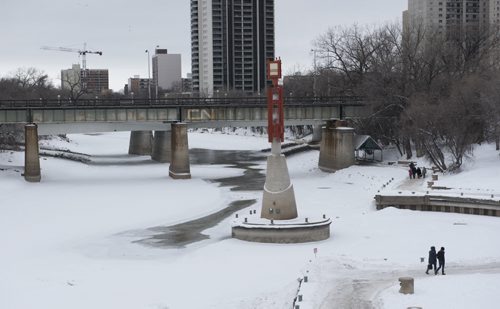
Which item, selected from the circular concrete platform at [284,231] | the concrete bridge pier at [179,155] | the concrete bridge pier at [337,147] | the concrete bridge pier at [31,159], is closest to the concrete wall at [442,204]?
the circular concrete platform at [284,231]

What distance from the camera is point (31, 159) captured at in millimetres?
64688

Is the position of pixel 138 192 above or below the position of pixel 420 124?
below

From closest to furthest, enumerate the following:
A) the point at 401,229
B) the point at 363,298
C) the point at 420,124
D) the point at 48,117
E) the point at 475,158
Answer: the point at 363,298
the point at 401,229
the point at 475,158
the point at 420,124
the point at 48,117

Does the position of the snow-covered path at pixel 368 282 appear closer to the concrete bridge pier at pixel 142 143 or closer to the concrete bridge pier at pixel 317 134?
the concrete bridge pier at pixel 142 143

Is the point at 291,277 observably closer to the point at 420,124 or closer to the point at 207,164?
the point at 420,124

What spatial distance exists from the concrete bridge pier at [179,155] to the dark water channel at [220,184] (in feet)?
9.09

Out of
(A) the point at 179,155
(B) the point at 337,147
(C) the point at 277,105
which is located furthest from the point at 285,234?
(B) the point at 337,147

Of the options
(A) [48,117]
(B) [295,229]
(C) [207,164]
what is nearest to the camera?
(B) [295,229]

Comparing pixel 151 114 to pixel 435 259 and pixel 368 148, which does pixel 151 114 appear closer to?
pixel 368 148

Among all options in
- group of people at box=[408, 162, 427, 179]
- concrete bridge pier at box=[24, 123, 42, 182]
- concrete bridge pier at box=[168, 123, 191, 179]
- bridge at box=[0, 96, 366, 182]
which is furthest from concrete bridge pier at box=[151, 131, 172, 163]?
group of people at box=[408, 162, 427, 179]

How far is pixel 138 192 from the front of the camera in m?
57.9

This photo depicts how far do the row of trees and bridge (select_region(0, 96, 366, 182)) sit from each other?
404cm

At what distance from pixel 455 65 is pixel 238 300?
6134cm

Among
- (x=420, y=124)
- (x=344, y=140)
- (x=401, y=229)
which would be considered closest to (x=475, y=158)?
(x=420, y=124)
